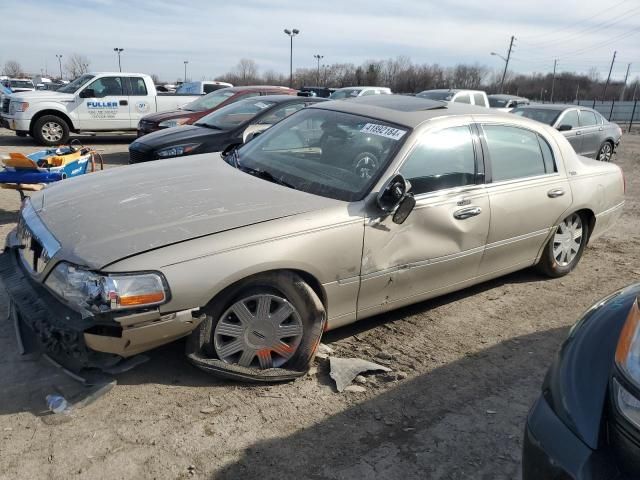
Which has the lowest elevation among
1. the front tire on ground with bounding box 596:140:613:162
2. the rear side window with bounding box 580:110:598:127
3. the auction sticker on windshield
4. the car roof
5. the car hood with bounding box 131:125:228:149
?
the front tire on ground with bounding box 596:140:613:162

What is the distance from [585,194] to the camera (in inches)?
187

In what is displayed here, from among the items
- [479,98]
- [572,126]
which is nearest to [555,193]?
[572,126]

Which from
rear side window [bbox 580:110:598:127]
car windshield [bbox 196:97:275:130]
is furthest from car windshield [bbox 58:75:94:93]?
rear side window [bbox 580:110:598:127]

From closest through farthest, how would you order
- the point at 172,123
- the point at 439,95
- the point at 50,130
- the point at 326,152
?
the point at 326,152 < the point at 172,123 < the point at 50,130 < the point at 439,95

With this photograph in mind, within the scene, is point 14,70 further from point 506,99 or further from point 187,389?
point 187,389

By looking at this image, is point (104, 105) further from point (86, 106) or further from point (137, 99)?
point (137, 99)

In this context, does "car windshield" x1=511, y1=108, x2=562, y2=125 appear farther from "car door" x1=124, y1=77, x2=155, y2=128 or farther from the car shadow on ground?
"car door" x1=124, y1=77, x2=155, y2=128

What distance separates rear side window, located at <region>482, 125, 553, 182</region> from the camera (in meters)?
4.07

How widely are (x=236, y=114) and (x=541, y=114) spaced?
6.97 meters

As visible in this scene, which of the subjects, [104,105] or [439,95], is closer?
[104,105]

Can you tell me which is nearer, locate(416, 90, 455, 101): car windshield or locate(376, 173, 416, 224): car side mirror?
locate(376, 173, 416, 224): car side mirror

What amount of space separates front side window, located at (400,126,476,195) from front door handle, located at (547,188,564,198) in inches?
37.1

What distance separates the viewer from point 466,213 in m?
3.75

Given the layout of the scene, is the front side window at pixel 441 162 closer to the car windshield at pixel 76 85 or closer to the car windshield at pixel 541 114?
the car windshield at pixel 541 114
